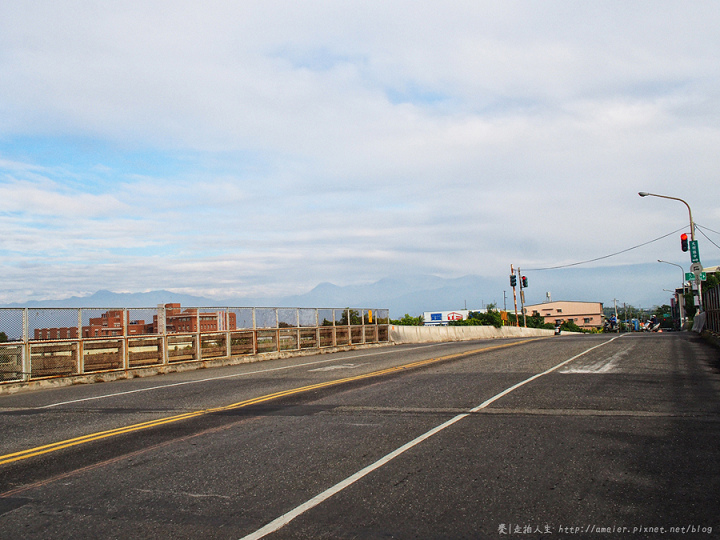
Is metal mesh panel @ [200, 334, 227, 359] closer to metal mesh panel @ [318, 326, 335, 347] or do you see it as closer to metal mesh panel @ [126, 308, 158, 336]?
metal mesh panel @ [126, 308, 158, 336]

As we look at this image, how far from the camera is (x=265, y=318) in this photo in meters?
24.8

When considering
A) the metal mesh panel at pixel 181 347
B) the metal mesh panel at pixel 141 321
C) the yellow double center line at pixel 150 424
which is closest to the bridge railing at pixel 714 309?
the yellow double center line at pixel 150 424

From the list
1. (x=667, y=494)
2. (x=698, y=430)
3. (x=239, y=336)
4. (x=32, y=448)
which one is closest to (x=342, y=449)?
(x=667, y=494)

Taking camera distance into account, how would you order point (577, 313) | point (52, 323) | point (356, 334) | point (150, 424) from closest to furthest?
point (150, 424), point (52, 323), point (356, 334), point (577, 313)

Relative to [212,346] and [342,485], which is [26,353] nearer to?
[212,346]

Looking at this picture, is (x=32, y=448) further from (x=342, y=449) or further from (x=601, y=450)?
(x=601, y=450)

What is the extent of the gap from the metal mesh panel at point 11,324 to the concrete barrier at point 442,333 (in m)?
24.4

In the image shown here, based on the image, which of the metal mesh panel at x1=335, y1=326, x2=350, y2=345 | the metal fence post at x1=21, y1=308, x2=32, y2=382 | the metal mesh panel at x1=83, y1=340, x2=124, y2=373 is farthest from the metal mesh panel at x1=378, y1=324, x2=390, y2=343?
the metal fence post at x1=21, y1=308, x2=32, y2=382

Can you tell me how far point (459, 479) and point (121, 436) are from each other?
5208 mm

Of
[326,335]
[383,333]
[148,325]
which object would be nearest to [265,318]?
[326,335]

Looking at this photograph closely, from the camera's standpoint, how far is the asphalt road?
4.57m

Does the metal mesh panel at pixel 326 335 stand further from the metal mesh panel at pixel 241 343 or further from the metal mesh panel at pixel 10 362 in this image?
the metal mesh panel at pixel 10 362

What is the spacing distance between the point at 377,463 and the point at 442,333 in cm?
3887

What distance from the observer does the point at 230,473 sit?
6.00m
